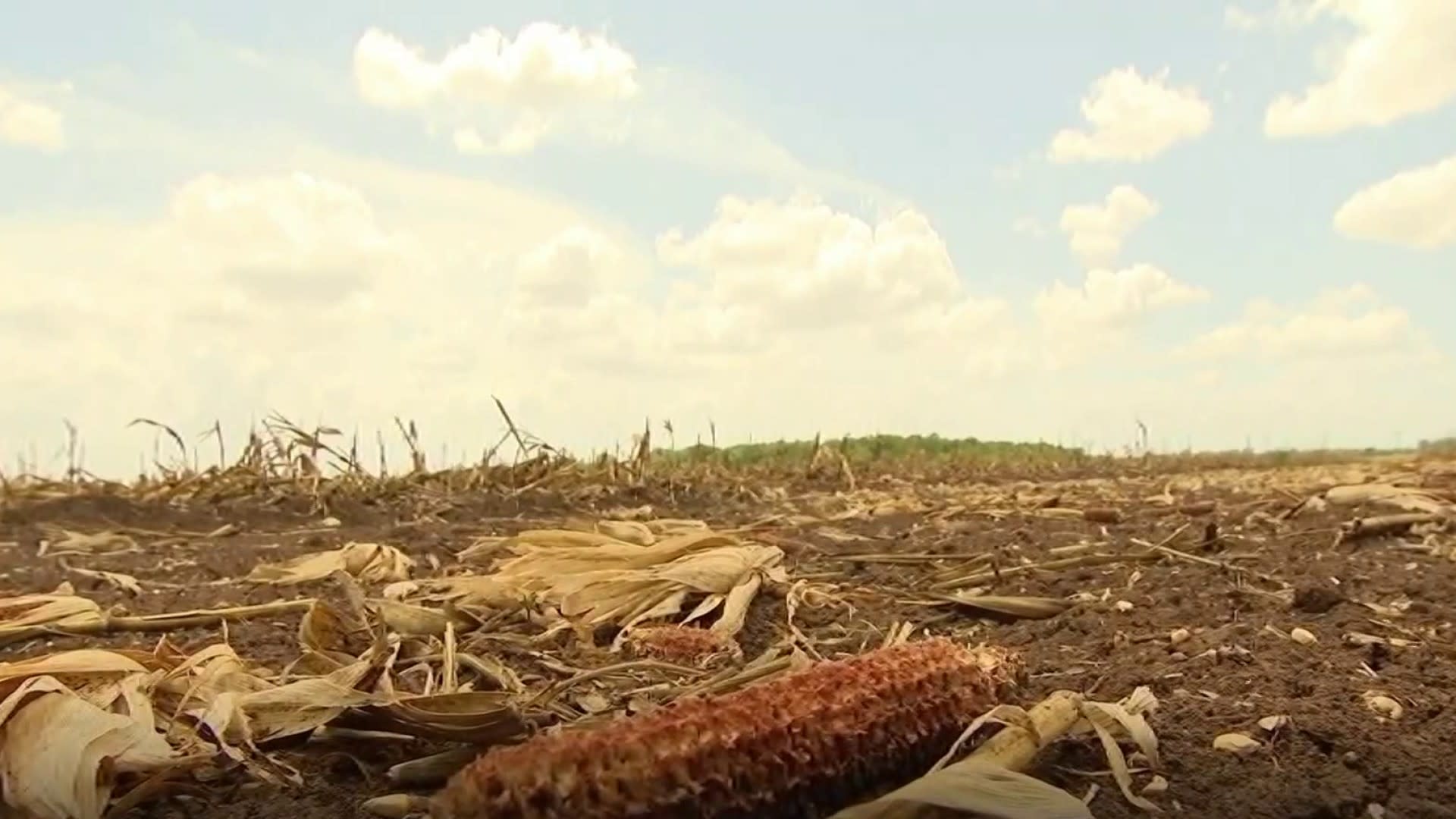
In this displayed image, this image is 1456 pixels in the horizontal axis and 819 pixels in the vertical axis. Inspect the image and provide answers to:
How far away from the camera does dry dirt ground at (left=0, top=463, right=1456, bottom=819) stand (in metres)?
1.59

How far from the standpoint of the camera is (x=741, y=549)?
320 cm

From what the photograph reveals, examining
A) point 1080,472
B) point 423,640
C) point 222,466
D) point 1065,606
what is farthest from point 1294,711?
point 1080,472

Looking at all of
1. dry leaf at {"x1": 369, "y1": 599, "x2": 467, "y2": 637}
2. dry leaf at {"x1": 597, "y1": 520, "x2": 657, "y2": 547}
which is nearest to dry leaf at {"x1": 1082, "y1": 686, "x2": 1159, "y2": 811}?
dry leaf at {"x1": 369, "y1": 599, "x2": 467, "y2": 637}

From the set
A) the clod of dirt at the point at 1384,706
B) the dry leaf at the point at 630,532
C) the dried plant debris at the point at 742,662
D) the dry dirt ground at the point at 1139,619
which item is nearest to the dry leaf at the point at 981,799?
the dried plant debris at the point at 742,662

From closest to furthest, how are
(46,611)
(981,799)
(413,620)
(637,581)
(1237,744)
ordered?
(981,799) < (1237,744) < (413,620) < (46,611) < (637,581)

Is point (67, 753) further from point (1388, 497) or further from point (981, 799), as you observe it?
point (1388, 497)

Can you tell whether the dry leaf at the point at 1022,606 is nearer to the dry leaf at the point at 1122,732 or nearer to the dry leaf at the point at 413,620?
the dry leaf at the point at 1122,732

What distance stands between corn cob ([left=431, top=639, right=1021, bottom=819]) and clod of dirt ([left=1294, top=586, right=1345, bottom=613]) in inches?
44.6

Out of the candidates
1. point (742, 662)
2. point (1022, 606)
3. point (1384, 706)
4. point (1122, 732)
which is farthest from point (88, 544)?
point (1384, 706)

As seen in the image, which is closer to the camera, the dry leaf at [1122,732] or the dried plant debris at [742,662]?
the dried plant debris at [742,662]

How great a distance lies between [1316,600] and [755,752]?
160 cm

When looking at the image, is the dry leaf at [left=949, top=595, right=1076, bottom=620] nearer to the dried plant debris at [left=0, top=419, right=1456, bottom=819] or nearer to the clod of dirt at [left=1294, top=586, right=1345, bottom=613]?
the dried plant debris at [left=0, top=419, right=1456, bottom=819]

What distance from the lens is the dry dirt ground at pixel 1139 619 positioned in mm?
1588

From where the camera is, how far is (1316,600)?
2.54 metres
